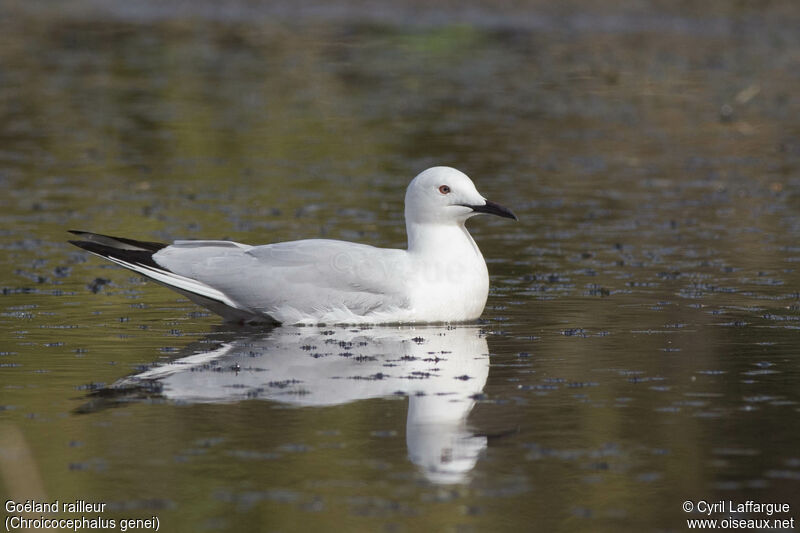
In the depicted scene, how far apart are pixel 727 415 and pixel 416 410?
173 cm

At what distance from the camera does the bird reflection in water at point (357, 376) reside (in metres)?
8.00

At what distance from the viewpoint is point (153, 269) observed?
11.4 meters

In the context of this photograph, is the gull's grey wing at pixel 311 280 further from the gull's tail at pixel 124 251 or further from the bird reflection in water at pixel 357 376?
the bird reflection in water at pixel 357 376

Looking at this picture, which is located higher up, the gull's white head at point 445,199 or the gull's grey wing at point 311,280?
the gull's white head at point 445,199

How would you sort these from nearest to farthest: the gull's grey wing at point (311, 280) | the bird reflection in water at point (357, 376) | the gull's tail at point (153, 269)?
1. the bird reflection in water at point (357, 376)
2. the gull's grey wing at point (311, 280)
3. the gull's tail at point (153, 269)

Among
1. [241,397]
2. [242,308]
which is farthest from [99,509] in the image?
[242,308]

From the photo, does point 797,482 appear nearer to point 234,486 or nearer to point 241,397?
point 234,486

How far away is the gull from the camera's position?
11188mm

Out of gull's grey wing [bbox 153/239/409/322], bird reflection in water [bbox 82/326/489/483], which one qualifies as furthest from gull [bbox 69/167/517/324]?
bird reflection in water [bbox 82/326/489/483]

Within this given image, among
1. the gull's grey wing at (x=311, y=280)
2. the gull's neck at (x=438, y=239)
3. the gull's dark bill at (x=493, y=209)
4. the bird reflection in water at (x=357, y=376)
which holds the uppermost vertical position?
the gull's dark bill at (x=493, y=209)

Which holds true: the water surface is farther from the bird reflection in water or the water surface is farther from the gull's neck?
the gull's neck

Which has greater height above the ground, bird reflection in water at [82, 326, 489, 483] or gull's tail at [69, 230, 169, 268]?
gull's tail at [69, 230, 169, 268]

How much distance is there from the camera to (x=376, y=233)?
1508 cm

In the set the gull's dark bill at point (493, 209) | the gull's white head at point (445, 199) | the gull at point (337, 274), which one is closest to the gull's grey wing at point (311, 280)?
the gull at point (337, 274)
